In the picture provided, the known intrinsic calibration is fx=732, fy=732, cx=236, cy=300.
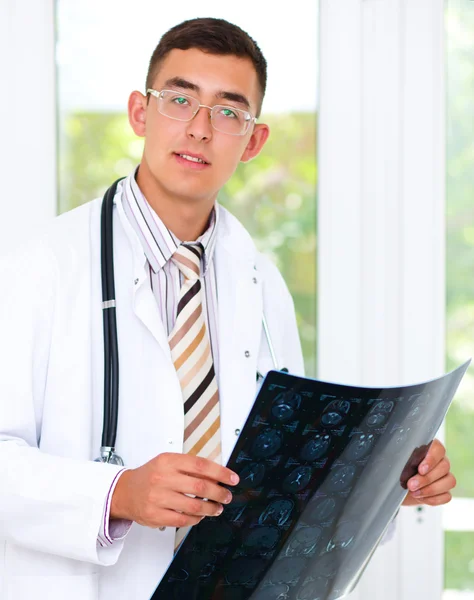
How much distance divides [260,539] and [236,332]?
1.64 ft

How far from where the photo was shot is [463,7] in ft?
6.56

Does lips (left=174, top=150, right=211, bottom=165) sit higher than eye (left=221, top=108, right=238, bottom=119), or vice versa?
eye (left=221, top=108, right=238, bottom=119)

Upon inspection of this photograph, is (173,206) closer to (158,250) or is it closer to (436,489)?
(158,250)

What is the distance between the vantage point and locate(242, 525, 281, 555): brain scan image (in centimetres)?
100

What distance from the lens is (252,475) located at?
947 mm

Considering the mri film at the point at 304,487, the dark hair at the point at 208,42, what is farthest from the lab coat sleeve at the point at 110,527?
the dark hair at the point at 208,42

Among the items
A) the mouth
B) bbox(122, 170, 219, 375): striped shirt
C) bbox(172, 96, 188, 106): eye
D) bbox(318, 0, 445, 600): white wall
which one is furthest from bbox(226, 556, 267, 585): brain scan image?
bbox(318, 0, 445, 600): white wall

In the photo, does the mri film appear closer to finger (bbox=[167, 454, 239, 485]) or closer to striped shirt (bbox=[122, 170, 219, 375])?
finger (bbox=[167, 454, 239, 485])

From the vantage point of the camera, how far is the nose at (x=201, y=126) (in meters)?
1.31

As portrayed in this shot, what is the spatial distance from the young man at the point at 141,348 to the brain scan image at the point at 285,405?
0.16m

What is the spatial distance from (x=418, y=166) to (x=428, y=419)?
1.08 metres

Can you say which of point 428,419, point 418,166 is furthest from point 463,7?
point 428,419

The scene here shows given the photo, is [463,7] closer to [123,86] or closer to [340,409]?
[123,86]

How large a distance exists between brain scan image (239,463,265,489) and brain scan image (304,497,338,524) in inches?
3.7
